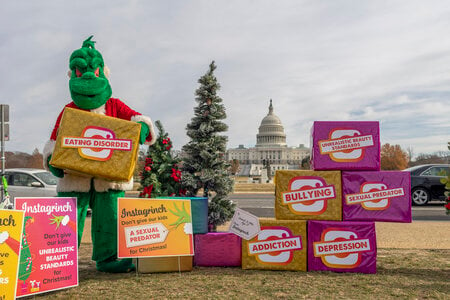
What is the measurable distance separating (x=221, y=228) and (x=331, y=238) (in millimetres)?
4077

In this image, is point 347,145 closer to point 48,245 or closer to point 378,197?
point 378,197

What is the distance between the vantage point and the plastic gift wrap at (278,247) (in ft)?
15.0

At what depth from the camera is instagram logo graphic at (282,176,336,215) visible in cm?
456

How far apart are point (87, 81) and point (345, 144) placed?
318 centimetres

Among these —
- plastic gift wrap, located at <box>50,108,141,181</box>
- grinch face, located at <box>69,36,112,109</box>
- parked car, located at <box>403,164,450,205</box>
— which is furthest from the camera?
parked car, located at <box>403,164,450,205</box>

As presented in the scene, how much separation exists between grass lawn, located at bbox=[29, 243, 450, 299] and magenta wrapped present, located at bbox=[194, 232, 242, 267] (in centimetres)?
13

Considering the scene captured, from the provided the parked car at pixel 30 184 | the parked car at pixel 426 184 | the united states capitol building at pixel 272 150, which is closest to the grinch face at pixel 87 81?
the parked car at pixel 30 184

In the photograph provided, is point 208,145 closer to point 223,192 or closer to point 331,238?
point 223,192

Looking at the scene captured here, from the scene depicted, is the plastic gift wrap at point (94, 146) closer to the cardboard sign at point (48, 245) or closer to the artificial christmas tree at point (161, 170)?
the cardboard sign at point (48, 245)

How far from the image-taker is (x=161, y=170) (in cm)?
617

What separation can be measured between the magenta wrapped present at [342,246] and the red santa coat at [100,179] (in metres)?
2.36

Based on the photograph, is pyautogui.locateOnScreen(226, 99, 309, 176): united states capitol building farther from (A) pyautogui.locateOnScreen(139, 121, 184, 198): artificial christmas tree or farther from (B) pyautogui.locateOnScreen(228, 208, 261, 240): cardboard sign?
(B) pyautogui.locateOnScreen(228, 208, 261, 240): cardboard sign

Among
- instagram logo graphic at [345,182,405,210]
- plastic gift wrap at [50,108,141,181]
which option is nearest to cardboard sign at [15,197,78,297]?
plastic gift wrap at [50,108,141,181]

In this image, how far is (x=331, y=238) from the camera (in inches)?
179
